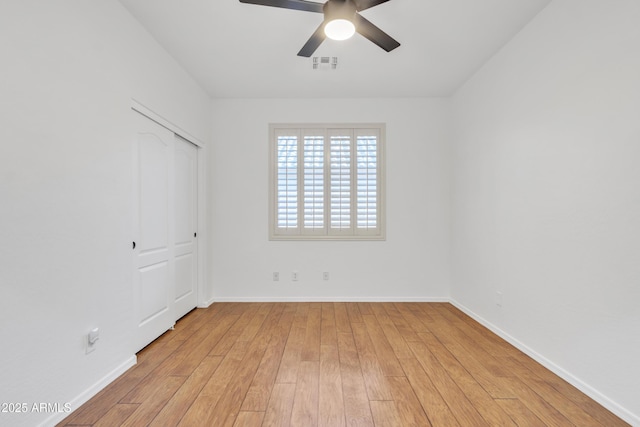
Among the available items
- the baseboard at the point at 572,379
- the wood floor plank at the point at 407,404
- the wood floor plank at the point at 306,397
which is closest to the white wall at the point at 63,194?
the wood floor plank at the point at 306,397

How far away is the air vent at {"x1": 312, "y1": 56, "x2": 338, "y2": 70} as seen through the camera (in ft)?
9.77

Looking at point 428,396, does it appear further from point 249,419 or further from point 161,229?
point 161,229

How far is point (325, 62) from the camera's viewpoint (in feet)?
9.97

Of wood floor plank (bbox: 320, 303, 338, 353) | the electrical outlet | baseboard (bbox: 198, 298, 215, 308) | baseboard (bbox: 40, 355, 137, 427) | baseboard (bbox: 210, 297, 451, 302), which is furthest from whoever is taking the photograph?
baseboard (bbox: 210, 297, 451, 302)

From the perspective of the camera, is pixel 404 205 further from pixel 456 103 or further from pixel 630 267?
pixel 630 267

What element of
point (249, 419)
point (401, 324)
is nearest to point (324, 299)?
point (401, 324)

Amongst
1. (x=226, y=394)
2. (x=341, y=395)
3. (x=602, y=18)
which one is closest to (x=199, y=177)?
(x=226, y=394)

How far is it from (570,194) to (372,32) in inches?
70.8

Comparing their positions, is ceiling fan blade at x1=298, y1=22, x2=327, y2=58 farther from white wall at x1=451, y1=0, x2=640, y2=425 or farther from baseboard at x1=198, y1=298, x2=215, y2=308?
baseboard at x1=198, y1=298, x2=215, y2=308

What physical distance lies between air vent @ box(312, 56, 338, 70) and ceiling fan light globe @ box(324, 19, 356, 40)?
108cm

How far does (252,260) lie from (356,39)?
9.46 feet

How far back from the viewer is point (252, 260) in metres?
3.99

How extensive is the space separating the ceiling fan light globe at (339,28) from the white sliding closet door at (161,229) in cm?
170

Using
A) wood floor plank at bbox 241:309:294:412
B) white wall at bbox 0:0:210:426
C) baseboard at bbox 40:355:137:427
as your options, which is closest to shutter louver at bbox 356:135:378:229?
wood floor plank at bbox 241:309:294:412
